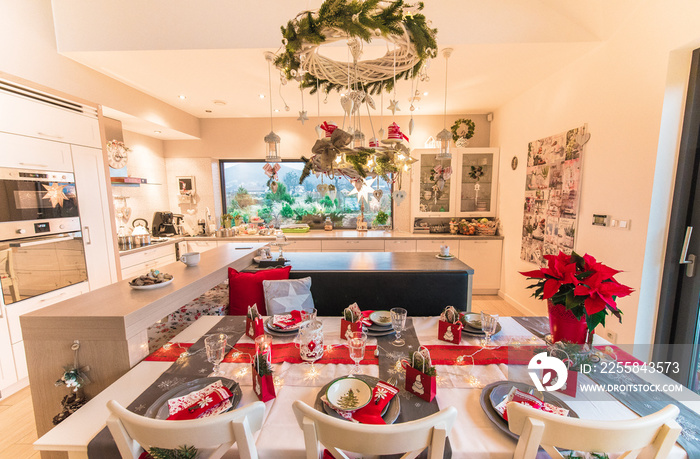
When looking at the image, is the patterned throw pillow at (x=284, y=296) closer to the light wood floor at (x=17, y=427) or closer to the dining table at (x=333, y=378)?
the dining table at (x=333, y=378)

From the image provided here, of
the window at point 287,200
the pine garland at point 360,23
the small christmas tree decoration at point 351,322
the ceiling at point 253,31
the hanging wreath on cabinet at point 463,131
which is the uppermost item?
the ceiling at point 253,31

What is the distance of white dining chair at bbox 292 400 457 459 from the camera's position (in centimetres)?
65

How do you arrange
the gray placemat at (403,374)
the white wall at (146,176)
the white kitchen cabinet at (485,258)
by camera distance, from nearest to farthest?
the gray placemat at (403,374)
the white wall at (146,176)
the white kitchen cabinet at (485,258)

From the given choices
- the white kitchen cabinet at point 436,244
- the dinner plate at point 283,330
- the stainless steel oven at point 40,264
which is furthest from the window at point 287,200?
the dinner plate at point 283,330

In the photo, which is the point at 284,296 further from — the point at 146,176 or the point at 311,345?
the point at 146,176

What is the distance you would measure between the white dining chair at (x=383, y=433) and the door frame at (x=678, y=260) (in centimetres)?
212

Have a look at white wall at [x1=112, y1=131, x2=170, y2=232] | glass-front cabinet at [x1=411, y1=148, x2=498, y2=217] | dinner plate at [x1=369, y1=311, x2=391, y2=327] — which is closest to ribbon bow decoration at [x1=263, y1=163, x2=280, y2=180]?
dinner plate at [x1=369, y1=311, x2=391, y2=327]

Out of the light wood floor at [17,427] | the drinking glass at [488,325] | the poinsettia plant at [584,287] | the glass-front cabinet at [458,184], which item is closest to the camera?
the poinsettia plant at [584,287]

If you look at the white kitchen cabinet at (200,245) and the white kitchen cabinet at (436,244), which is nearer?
the white kitchen cabinet at (436,244)

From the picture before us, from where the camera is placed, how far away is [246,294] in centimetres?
188

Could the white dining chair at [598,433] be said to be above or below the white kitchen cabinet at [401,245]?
above

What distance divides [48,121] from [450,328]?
3.26m

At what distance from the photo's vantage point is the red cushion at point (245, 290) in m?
1.88

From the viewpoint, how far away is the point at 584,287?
1053 mm
